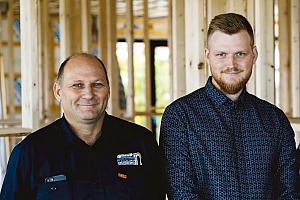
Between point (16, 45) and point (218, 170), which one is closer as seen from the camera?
point (218, 170)

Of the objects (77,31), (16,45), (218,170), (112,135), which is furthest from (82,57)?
(16,45)

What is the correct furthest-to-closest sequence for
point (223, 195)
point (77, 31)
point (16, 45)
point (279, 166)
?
point (16, 45) → point (77, 31) → point (279, 166) → point (223, 195)

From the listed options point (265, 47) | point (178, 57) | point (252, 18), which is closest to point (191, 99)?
point (265, 47)

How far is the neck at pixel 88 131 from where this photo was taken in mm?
→ 2342

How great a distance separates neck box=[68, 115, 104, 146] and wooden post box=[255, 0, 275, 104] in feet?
4.40

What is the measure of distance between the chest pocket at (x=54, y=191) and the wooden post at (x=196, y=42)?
131 cm

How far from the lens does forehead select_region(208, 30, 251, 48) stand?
2.30 meters

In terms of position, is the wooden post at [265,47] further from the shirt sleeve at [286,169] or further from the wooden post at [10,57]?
the wooden post at [10,57]

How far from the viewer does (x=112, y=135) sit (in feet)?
7.86

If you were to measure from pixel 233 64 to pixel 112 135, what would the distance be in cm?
57

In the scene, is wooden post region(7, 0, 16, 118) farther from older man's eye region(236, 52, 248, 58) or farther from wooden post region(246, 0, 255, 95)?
older man's eye region(236, 52, 248, 58)

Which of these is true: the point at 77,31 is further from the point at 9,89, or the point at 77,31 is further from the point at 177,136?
the point at 177,136

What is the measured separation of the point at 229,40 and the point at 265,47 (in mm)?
1142

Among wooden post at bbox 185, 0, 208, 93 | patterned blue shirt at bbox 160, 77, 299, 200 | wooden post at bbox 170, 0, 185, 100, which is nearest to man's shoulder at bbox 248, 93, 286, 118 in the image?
patterned blue shirt at bbox 160, 77, 299, 200
